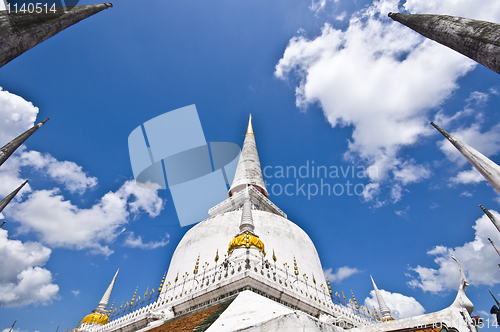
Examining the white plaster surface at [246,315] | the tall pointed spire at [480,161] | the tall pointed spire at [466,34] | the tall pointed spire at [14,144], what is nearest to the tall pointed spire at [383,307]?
the tall pointed spire at [480,161]

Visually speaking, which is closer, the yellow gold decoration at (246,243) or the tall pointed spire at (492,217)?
A: the yellow gold decoration at (246,243)

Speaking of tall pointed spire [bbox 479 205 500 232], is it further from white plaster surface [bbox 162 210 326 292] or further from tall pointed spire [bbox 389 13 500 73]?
tall pointed spire [bbox 389 13 500 73]

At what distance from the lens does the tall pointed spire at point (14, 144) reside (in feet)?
18.4

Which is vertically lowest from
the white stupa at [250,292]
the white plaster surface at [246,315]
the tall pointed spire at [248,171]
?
the white plaster surface at [246,315]

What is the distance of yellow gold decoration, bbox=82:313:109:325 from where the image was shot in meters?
13.5

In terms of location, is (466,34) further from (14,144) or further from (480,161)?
(14,144)

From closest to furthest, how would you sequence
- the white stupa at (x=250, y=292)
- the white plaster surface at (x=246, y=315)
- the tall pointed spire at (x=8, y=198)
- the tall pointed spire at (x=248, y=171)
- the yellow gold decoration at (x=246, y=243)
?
the white plaster surface at (x=246, y=315), the white stupa at (x=250, y=292), the tall pointed spire at (x=8, y=198), the yellow gold decoration at (x=246, y=243), the tall pointed spire at (x=248, y=171)

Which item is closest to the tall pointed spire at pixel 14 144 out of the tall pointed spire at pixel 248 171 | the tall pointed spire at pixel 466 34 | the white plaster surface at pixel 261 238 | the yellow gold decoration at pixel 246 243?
the yellow gold decoration at pixel 246 243

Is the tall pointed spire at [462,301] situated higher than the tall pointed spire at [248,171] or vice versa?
the tall pointed spire at [248,171]

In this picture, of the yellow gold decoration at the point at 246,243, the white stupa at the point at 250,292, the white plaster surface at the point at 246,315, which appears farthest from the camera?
the yellow gold decoration at the point at 246,243

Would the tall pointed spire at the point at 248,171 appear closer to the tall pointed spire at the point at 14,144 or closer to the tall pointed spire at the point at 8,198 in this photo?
the tall pointed spire at the point at 8,198

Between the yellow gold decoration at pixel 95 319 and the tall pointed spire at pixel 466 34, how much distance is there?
17701 mm

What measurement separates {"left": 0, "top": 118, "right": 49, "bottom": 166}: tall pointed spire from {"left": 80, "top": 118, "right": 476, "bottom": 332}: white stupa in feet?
18.8

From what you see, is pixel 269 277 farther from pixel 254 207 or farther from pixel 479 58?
pixel 254 207
